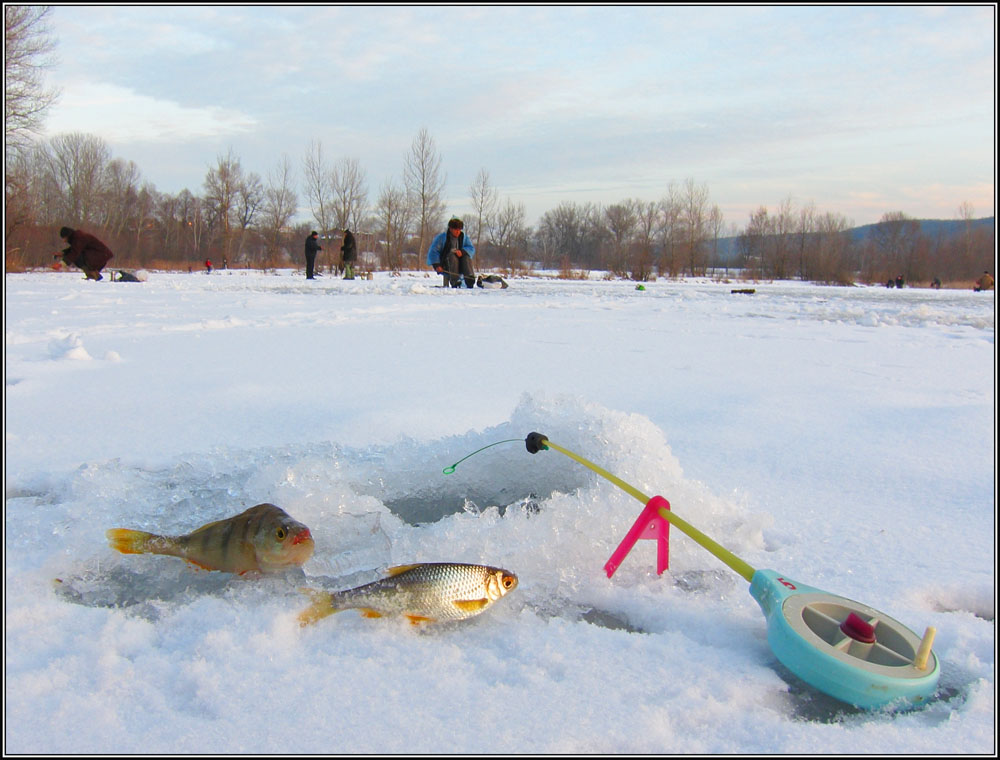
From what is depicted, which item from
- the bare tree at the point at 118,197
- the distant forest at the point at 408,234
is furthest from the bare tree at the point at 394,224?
the bare tree at the point at 118,197

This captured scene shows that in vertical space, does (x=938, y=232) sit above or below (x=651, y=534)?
above

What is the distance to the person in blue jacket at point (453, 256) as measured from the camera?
14797mm

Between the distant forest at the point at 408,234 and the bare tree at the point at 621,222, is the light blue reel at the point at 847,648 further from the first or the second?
the bare tree at the point at 621,222

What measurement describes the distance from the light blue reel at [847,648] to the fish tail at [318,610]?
0.98m

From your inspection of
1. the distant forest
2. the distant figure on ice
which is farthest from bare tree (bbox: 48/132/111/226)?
the distant figure on ice

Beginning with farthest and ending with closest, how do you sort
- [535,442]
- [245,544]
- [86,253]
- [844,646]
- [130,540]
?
[86,253]
[535,442]
[130,540]
[245,544]
[844,646]

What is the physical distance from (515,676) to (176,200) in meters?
69.5

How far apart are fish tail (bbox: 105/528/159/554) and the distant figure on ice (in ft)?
52.2

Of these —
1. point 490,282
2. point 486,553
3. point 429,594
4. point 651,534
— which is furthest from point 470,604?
point 490,282

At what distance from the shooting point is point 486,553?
5.58 feet

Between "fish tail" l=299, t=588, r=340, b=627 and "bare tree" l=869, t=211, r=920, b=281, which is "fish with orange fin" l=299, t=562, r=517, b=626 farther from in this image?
"bare tree" l=869, t=211, r=920, b=281

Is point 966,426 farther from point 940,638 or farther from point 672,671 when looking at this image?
point 672,671

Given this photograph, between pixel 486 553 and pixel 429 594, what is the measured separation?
0.34 metres

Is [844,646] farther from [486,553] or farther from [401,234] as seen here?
[401,234]
